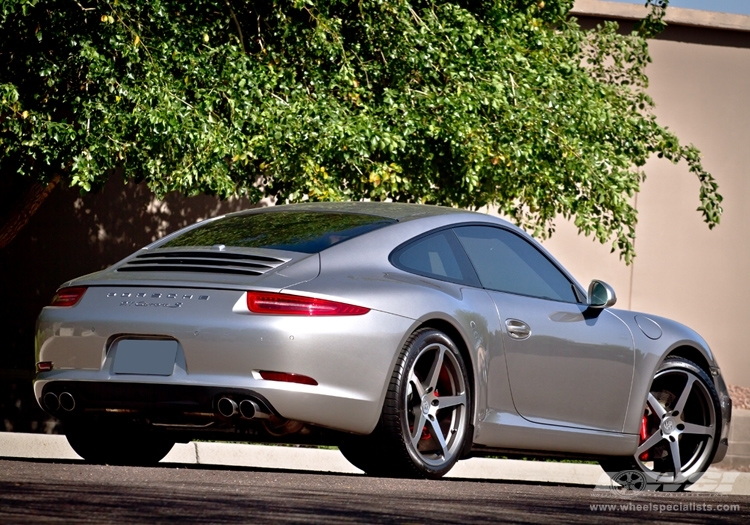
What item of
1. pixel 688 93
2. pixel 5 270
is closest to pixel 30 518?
pixel 5 270

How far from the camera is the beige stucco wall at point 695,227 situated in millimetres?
15812

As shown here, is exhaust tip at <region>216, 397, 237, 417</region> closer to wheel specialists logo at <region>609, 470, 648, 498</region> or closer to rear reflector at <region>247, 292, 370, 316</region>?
rear reflector at <region>247, 292, 370, 316</region>

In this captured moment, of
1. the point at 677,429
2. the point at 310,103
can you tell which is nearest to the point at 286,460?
the point at 310,103

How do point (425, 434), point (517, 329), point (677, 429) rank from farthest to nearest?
point (677, 429)
point (517, 329)
point (425, 434)

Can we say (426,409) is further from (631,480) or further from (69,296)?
(631,480)

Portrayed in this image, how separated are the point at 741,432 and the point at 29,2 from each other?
7.85 metres

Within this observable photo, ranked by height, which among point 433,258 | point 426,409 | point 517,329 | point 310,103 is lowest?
point 426,409

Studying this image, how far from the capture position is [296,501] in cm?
464

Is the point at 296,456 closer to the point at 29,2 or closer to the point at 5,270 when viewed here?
the point at 29,2

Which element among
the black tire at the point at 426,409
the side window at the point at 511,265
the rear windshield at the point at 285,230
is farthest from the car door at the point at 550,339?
the rear windshield at the point at 285,230

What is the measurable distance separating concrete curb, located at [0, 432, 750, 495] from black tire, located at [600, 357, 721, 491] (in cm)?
144

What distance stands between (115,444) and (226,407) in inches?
56.5

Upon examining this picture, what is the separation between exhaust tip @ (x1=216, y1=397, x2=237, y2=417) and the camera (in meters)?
5.55

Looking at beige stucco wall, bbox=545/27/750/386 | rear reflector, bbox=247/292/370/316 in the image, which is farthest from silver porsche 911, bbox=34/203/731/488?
beige stucco wall, bbox=545/27/750/386
